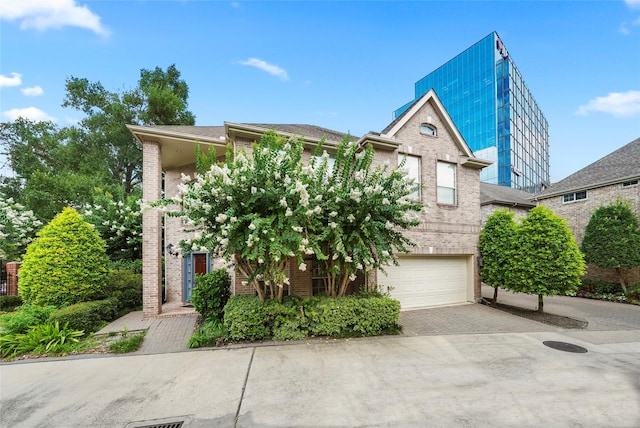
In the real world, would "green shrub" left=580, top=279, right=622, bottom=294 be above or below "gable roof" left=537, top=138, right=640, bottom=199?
below

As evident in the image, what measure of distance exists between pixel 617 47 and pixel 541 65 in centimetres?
252

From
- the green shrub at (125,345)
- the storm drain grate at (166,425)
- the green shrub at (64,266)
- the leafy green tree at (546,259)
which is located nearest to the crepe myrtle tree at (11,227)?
the green shrub at (64,266)

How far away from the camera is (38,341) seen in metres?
5.63

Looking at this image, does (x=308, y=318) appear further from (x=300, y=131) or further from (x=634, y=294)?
(x=634, y=294)

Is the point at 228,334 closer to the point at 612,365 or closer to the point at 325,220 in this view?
the point at 325,220

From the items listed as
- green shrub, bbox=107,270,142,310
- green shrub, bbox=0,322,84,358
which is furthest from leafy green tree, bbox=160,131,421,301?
green shrub, bbox=107,270,142,310

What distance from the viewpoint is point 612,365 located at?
488 cm

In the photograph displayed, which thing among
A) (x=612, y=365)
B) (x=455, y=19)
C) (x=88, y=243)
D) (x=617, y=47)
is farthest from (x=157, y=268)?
(x=617, y=47)

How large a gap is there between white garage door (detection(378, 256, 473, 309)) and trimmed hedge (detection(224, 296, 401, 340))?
2.13 meters

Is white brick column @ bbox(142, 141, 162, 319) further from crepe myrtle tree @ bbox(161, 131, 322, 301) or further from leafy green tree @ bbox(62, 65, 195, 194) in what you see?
leafy green tree @ bbox(62, 65, 195, 194)

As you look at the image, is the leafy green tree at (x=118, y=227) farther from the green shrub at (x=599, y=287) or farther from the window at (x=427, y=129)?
the green shrub at (x=599, y=287)

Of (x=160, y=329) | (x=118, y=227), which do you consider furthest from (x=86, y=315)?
(x=118, y=227)

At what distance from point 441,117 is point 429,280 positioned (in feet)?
20.7

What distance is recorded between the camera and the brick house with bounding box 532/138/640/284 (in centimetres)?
1174
